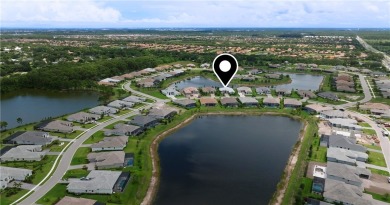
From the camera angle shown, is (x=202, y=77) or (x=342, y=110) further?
(x=202, y=77)

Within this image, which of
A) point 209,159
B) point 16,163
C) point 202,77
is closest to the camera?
point 16,163

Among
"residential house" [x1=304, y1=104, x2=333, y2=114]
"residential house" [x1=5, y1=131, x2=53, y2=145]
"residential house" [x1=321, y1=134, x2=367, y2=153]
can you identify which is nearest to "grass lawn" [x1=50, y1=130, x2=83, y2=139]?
"residential house" [x1=5, y1=131, x2=53, y2=145]

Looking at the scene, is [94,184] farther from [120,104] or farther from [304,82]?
[304,82]

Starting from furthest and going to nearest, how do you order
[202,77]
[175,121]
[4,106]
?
1. [202,77]
2. [4,106]
3. [175,121]

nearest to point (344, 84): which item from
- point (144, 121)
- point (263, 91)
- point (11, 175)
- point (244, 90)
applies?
point (263, 91)

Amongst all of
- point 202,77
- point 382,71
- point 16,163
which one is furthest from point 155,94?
point 382,71

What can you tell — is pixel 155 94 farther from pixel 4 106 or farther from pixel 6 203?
pixel 6 203

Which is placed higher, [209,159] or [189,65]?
[189,65]
